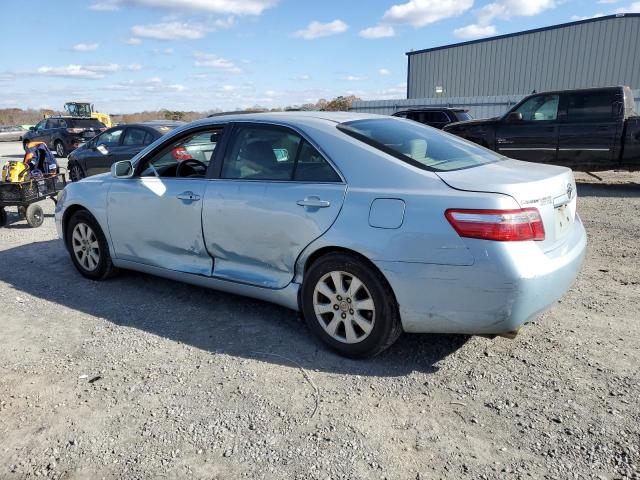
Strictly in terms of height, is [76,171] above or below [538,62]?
below

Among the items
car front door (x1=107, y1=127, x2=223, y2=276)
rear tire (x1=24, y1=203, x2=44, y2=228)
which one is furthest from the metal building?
car front door (x1=107, y1=127, x2=223, y2=276)

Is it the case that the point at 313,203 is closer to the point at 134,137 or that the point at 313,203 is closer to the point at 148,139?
the point at 148,139

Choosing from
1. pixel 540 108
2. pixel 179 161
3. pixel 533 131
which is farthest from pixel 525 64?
pixel 179 161

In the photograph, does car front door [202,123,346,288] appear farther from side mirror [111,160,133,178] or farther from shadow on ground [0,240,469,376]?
side mirror [111,160,133,178]

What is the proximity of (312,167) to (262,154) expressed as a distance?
53 centimetres

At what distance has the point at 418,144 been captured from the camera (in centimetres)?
373

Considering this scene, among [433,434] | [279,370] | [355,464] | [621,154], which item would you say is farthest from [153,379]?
[621,154]

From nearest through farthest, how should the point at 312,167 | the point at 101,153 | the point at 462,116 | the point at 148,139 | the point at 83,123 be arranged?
the point at 312,167, the point at 148,139, the point at 101,153, the point at 462,116, the point at 83,123

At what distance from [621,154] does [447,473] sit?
31.6 feet

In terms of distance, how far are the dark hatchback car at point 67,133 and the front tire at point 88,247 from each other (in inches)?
719

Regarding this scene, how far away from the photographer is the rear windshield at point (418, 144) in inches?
137

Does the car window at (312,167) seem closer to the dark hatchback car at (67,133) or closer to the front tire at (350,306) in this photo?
the front tire at (350,306)

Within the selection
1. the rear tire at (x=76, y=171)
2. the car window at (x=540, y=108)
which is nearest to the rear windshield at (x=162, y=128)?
the rear tire at (x=76, y=171)

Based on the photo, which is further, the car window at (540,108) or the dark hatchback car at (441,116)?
the dark hatchback car at (441,116)
